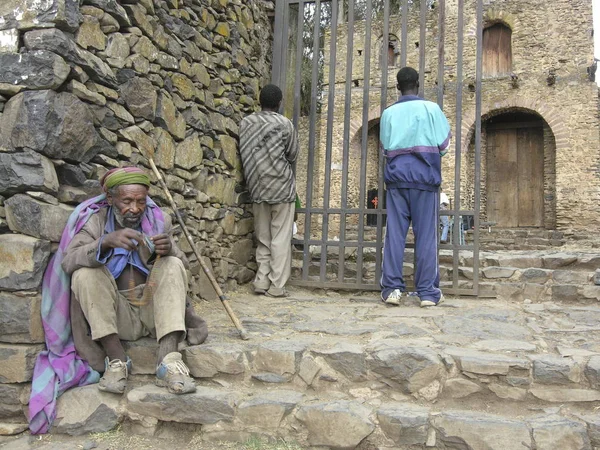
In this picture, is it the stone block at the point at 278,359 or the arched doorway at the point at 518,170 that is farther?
the arched doorway at the point at 518,170

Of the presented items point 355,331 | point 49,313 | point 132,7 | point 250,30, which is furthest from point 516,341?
point 250,30

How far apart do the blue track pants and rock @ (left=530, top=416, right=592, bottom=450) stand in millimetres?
1662

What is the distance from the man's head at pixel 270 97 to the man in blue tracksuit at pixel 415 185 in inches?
40.9

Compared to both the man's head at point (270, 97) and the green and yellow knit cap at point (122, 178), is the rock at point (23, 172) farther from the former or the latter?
the man's head at point (270, 97)

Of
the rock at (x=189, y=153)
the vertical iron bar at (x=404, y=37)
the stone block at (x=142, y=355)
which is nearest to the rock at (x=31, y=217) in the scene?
the stone block at (x=142, y=355)

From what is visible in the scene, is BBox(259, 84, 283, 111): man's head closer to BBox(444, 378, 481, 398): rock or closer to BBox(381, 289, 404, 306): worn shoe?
BBox(381, 289, 404, 306): worn shoe

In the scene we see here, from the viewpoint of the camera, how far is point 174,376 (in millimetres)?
2215

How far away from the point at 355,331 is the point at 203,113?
207 centimetres

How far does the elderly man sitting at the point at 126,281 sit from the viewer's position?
2215mm

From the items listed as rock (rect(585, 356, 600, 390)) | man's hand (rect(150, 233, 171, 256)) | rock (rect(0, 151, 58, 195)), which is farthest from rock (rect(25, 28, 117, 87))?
rock (rect(585, 356, 600, 390))

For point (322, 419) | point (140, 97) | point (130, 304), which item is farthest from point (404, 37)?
point (322, 419)

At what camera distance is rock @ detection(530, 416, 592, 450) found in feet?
6.32

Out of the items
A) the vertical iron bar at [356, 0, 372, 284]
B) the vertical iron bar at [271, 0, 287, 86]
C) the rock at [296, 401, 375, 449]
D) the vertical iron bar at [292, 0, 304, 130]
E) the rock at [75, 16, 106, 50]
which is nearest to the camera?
the rock at [296, 401, 375, 449]

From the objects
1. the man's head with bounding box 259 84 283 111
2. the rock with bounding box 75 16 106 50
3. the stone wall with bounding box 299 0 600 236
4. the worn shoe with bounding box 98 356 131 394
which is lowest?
the worn shoe with bounding box 98 356 131 394
